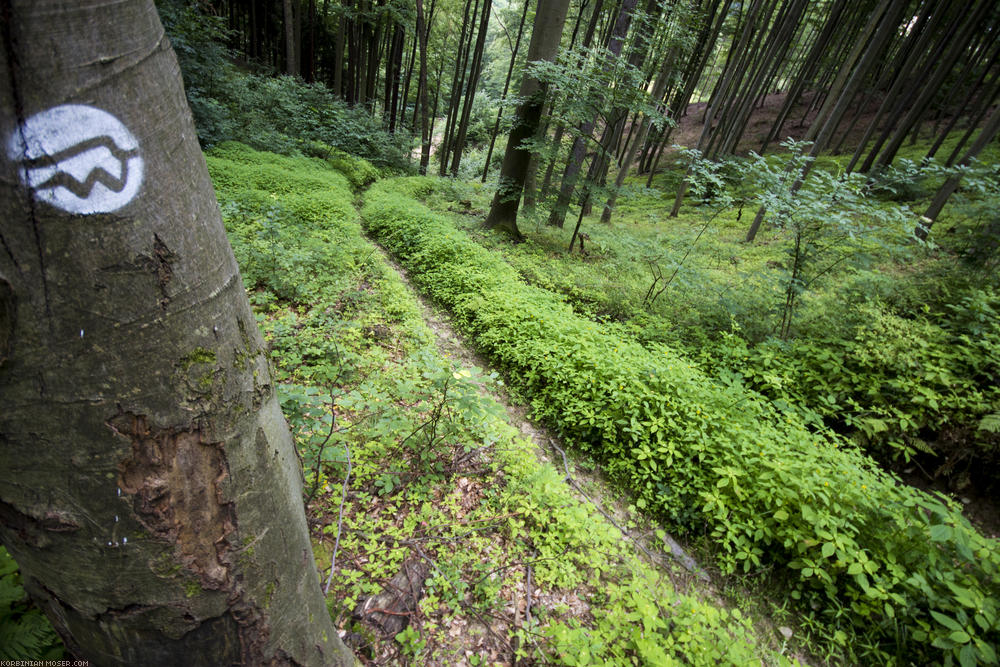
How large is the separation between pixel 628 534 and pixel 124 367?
3.49 meters

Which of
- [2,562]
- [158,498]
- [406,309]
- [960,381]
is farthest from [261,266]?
[960,381]

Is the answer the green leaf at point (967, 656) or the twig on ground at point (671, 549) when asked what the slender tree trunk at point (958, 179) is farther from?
the twig on ground at point (671, 549)

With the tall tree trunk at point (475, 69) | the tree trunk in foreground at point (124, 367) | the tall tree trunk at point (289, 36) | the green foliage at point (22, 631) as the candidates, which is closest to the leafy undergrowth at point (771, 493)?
the tree trunk in foreground at point (124, 367)

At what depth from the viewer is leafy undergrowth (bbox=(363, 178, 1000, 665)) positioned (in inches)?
104

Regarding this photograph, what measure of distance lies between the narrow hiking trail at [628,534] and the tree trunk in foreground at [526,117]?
5.41 m

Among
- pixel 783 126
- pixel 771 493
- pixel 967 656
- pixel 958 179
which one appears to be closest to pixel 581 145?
pixel 771 493

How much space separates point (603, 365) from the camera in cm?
436

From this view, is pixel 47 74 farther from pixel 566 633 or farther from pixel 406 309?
pixel 406 309

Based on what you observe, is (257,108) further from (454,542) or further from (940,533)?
(940,533)

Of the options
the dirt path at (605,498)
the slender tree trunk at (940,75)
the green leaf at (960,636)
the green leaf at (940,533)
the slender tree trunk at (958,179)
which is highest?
the slender tree trunk at (940,75)

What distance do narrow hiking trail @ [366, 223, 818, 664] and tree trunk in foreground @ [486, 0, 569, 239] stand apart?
5.41 metres

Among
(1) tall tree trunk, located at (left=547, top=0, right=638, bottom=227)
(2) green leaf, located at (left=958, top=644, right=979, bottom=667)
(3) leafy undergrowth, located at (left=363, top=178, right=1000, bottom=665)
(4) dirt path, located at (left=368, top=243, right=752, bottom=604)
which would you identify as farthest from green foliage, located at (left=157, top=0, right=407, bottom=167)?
(2) green leaf, located at (left=958, top=644, right=979, bottom=667)

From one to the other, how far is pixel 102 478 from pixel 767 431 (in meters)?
4.45

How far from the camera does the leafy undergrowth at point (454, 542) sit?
219cm
